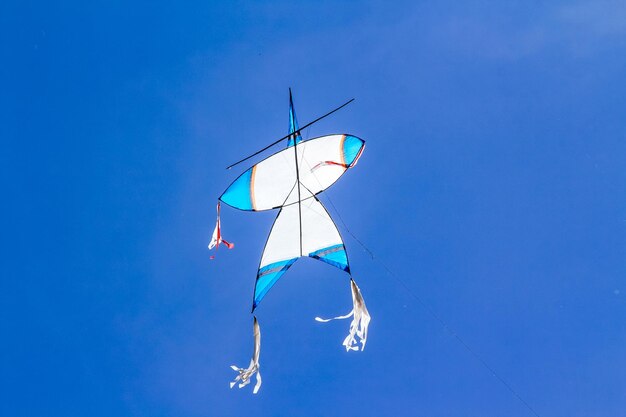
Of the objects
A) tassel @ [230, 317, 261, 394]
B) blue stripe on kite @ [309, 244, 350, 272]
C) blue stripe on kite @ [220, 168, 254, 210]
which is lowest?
tassel @ [230, 317, 261, 394]

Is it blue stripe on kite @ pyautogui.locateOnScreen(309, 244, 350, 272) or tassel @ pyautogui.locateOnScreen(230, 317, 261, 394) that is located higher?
blue stripe on kite @ pyautogui.locateOnScreen(309, 244, 350, 272)

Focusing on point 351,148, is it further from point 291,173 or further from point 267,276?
point 267,276

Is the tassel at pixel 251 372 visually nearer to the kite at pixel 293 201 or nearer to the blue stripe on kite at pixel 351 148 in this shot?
the kite at pixel 293 201

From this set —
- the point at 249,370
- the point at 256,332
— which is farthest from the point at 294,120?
the point at 249,370

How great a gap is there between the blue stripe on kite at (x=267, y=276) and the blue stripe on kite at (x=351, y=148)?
194cm

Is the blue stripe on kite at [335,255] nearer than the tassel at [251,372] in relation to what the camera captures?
No

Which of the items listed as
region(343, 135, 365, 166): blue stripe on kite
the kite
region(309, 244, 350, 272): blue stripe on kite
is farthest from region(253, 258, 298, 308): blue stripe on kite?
region(343, 135, 365, 166): blue stripe on kite

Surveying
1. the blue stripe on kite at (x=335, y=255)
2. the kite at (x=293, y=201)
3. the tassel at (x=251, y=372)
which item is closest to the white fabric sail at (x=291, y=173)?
the kite at (x=293, y=201)

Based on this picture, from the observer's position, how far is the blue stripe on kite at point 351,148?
7.08 meters

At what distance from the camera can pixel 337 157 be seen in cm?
747

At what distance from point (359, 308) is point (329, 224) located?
1.52 m

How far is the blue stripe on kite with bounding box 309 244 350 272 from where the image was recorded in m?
7.78

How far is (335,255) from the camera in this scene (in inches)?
308

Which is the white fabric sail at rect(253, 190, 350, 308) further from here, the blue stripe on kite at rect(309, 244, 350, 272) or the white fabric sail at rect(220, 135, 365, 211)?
the white fabric sail at rect(220, 135, 365, 211)
